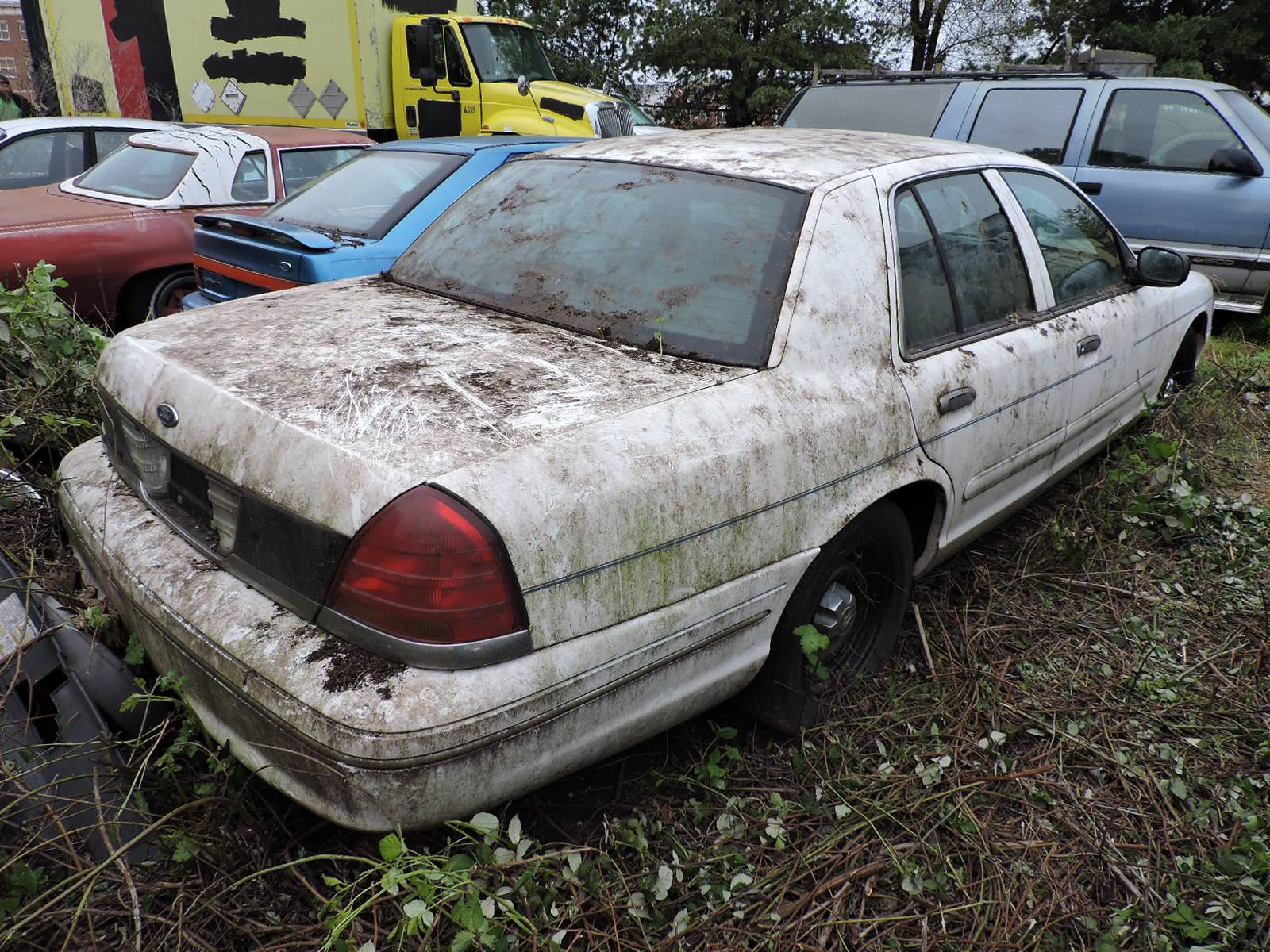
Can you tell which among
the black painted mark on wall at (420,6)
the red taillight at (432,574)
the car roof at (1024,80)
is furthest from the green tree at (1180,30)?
the red taillight at (432,574)

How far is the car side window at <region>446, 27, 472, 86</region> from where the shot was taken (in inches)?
438

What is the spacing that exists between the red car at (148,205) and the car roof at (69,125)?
999 millimetres

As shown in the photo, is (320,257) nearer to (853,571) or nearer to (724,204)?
(724,204)

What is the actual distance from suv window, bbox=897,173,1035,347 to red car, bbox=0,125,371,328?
13.7 feet

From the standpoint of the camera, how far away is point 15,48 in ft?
115

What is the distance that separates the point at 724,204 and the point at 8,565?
2.21 metres

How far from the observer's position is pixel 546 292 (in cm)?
276

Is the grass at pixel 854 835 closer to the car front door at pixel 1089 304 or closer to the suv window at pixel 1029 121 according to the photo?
the car front door at pixel 1089 304

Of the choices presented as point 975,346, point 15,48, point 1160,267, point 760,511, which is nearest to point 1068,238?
point 1160,267

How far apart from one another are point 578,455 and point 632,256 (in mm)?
941

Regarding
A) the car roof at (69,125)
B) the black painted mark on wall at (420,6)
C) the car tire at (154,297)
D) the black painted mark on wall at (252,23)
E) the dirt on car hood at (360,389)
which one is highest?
Answer: the black painted mark on wall at (420,6)

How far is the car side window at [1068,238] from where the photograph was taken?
3498 millimetres

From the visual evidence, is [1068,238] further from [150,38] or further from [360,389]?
[150,38]

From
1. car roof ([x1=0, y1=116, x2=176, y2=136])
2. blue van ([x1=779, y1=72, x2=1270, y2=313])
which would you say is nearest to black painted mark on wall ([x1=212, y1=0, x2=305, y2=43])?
car roof ([x1=0, y1=116, x2=176, y2=136])
